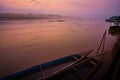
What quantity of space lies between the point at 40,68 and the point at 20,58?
2.09 meters

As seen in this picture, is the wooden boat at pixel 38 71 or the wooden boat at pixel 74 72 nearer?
the wooden boat at pixel 74 72

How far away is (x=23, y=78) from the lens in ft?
14.3

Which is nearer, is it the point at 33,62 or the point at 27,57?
the point at 33,62

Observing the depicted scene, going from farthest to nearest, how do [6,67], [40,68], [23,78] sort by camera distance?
[6,67] < [40,68] < [23,78]

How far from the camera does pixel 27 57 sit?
654 centimetres

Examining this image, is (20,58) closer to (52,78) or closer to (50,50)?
(50,50)

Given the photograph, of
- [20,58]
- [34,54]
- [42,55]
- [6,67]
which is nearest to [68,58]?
[42,55]

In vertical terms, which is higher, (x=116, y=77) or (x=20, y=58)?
(x=116, y=77)

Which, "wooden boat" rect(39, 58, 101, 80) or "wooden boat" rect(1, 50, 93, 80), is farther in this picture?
"wooden boat" rect(1, 50, 93, 80)

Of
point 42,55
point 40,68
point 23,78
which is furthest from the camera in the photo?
point 42,55

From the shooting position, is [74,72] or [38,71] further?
[38,71]

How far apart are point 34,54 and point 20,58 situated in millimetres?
908

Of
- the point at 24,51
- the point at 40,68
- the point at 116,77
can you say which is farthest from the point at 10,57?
the point at 116,77

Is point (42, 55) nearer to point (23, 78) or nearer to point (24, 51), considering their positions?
point (24, 51)
